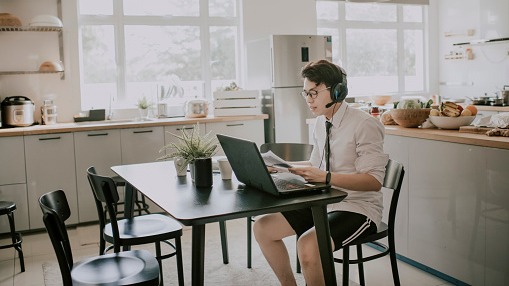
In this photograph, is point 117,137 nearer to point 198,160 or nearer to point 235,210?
point 198,160

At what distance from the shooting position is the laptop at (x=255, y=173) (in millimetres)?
2086

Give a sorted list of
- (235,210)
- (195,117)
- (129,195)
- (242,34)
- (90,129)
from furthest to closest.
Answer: (242,34)
(195,117)
(90,129)
(129,195)
(235,210)

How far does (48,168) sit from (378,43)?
187 inches

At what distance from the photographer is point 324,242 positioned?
7.10 feet

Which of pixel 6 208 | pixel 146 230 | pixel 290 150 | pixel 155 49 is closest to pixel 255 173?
pixel 146 230

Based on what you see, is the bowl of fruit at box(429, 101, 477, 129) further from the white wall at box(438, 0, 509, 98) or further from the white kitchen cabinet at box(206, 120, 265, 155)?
the white wall at box(438, 0, 509, 98)

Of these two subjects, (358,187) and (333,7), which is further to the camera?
(333,7)

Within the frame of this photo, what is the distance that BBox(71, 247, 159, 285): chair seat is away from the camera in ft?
6.70

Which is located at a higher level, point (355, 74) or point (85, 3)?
point (85, 3)

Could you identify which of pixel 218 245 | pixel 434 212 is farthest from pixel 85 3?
pixel 434 212

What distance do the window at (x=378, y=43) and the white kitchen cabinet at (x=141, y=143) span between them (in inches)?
115

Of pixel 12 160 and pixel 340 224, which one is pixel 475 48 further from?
pixel 12 160

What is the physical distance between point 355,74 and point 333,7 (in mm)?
948

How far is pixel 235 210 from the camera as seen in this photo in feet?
6.36
